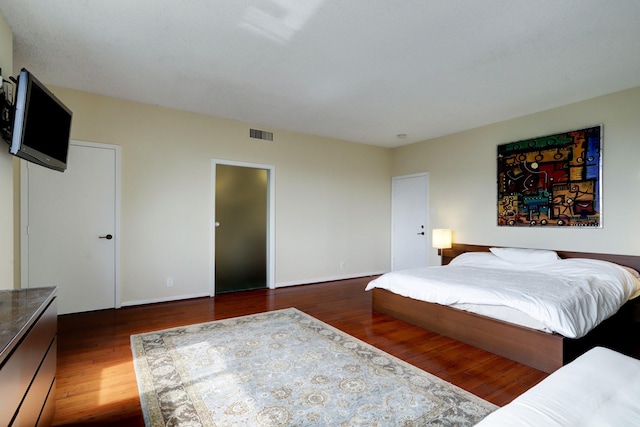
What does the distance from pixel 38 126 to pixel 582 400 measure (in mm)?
3304

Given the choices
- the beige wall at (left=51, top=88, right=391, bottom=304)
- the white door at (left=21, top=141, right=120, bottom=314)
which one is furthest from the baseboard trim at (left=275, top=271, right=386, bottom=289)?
the white door at (left=21, top=141, right=120, bottom=314)

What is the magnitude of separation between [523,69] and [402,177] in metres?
3.29

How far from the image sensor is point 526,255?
13.2 feet

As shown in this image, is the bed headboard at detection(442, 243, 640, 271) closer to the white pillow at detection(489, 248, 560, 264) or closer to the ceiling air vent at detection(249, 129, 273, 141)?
the white pillow at detection(489, 248, 560, 264)

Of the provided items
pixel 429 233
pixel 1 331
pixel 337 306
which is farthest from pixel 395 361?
pixel 429 233

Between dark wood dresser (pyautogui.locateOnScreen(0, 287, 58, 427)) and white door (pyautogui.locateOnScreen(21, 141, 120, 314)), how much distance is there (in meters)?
2.24

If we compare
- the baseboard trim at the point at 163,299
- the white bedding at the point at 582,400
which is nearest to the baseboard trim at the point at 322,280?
the baseboard trim at the point at 163,299

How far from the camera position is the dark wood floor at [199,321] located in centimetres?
196

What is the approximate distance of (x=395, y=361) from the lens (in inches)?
97.0

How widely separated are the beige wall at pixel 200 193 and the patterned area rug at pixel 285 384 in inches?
56.7

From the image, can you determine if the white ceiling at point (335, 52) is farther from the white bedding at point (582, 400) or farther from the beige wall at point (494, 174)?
the white bedding at point (582, 400)

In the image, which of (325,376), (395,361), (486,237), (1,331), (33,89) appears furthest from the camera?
(486,237)

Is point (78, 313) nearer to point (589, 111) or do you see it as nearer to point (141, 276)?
point (141, 276)

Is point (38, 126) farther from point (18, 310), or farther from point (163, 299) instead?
point (163, 299)
